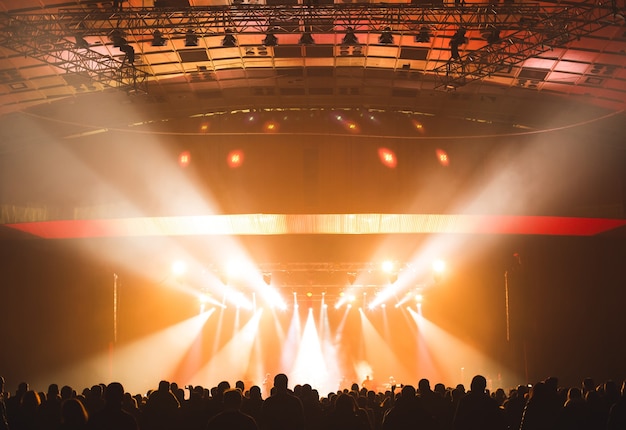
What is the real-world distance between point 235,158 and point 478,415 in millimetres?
19965

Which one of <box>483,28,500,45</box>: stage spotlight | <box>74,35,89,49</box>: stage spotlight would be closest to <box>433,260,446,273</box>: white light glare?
<box>483,28,500,45</box>: stage spotlight

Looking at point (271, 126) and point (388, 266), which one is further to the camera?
point (271, 126)

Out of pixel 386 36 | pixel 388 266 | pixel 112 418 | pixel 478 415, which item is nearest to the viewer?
pixel 112 418

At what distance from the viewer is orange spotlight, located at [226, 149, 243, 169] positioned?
25047 mm

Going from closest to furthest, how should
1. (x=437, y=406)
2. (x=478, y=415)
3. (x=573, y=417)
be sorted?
(x=478, y=415), (x=573, y=417), (x=437, y=406)

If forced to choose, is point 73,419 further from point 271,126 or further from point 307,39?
point 271,126

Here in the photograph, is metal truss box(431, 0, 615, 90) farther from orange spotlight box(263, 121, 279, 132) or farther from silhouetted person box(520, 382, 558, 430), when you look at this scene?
silhouetted person box(520, 382, 558, 430)

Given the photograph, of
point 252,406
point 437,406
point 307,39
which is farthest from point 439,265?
point 252,406

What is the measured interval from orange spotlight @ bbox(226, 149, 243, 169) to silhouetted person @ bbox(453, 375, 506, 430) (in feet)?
64.4

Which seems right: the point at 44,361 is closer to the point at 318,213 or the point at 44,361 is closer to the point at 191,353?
the point at 191,353

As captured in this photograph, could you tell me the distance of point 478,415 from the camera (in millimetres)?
6031

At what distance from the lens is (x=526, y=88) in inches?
952

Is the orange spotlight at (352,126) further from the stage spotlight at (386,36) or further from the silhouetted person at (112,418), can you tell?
the silhouetted person at (112,418)

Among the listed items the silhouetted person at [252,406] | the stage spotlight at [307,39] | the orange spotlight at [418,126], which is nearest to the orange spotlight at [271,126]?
the orange spotlight at [418,126]
